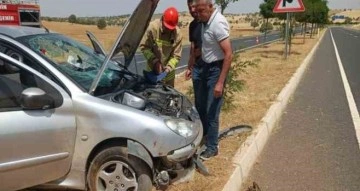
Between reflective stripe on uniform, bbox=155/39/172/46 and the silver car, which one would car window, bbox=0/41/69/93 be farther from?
reflective stripe on uniform, bbox=155/39/172/46

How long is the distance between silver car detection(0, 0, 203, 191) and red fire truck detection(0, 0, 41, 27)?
11.2 meters

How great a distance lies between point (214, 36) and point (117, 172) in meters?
1.81

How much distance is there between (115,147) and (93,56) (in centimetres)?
161

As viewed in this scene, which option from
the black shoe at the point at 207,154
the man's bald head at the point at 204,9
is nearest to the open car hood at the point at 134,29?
the man's bald head at the point at 204,9

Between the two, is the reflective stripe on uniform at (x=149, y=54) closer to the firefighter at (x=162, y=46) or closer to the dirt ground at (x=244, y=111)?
the firefighter at (x=162, y=46)

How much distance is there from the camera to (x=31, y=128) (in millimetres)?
3377

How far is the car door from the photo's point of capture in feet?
11.0

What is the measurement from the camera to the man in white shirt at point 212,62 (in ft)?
14.5

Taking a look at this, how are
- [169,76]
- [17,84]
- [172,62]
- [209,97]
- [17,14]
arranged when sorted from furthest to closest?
1. [17,14]
2. [169,76]
3. [172,62]
4. [209,97]
5. [17,84]

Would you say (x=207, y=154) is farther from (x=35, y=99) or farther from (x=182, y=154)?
(x=35, y=99)

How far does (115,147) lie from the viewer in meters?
3.59

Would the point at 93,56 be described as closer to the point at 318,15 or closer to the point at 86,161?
the point at 86,161

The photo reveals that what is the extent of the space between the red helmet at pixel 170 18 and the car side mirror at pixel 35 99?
2080 mm

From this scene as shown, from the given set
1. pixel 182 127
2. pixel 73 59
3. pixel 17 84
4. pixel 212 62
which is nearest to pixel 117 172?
pixel 182 127
